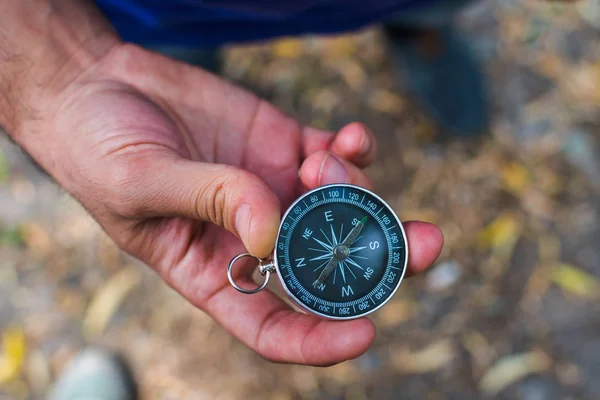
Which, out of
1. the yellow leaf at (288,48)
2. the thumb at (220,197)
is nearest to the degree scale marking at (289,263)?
the thumb at (220,197)

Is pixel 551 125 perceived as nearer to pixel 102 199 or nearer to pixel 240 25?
pixel 240 25

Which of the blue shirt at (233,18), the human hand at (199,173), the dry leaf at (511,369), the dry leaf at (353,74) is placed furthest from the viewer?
the dry leaf at (353,74)

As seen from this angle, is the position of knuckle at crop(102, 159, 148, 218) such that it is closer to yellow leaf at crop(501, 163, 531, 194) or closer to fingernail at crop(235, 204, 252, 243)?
fingernail at crop(235, 204, 252, 243)

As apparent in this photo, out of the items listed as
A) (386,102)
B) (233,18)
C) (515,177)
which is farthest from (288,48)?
(515,177)

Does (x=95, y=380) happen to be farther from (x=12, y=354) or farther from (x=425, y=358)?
(x=425, y=358)

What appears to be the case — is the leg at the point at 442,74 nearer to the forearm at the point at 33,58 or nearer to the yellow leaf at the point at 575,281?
the yellow leaf at the point at 575,281

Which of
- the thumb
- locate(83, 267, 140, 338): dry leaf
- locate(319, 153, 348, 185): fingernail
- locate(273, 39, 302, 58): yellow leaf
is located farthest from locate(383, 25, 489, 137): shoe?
the thumb
